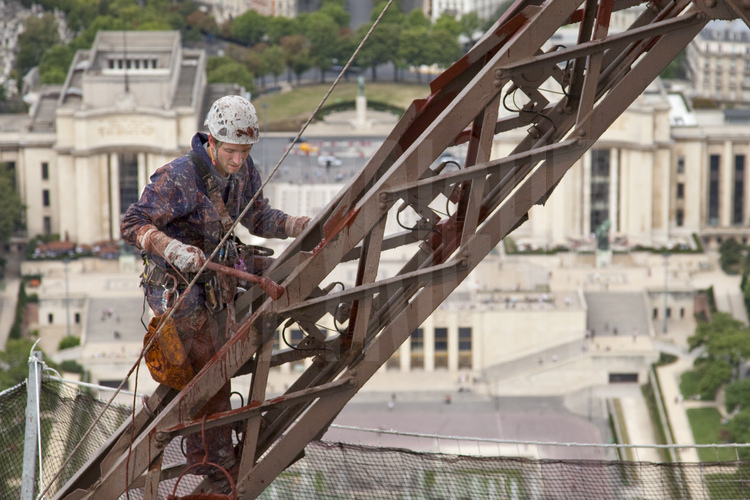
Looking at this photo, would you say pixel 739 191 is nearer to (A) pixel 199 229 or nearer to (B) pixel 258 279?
(A) pixel 199 229

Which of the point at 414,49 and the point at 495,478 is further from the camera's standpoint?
the point at 414,49

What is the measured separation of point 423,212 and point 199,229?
5.55 feet

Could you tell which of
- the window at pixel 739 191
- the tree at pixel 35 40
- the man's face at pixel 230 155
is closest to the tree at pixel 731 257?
the window at pixel 739 191

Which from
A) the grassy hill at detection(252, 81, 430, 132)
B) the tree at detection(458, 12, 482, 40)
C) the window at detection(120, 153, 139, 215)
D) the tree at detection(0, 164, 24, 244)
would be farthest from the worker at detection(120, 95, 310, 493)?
the tree at detection(458, 12, 482, 40)

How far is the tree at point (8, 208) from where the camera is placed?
83.2 metres

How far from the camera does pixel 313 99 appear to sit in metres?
110

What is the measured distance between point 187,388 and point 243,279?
815 mm

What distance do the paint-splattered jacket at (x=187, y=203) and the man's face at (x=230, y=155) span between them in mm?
92

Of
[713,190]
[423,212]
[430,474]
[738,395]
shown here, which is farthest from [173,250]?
[713,190]

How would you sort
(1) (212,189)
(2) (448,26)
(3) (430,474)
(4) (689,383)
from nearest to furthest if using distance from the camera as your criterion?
(1) (212,189) → (3) (430,474) → (4) (689,383) → (2) (448,26)

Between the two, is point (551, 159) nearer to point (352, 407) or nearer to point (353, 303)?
point (353, 303)

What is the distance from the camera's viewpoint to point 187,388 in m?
10.7

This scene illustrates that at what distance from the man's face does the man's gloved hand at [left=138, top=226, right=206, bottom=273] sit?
640mm

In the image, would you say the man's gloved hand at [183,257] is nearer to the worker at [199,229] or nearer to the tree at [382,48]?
the worker at [199,229]
